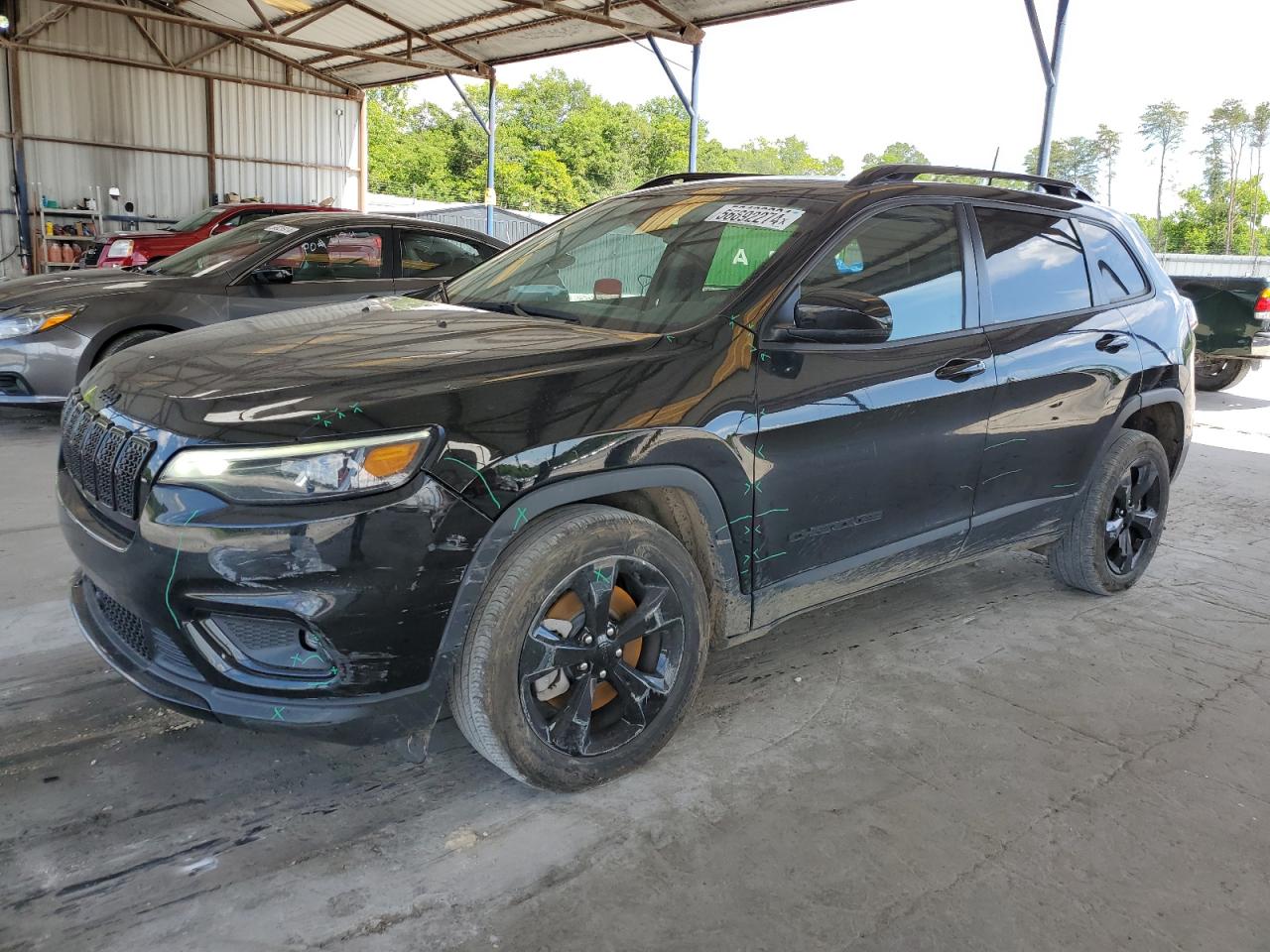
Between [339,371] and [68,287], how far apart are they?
16.8ft

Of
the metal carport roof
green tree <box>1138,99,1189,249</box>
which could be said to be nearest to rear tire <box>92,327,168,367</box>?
the metal carport roof

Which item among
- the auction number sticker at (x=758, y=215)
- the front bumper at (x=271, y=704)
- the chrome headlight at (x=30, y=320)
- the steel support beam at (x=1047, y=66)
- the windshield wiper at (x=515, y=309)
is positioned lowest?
the front bumper at (x=271, y=704)

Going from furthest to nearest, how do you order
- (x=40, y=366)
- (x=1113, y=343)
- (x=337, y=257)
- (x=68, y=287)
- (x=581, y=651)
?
1. (x=337, y=257)
2. (x=68, y=287)
3. (x=40, y=366)
4. (x=1113, y=343)
5. (x=581, y=651)

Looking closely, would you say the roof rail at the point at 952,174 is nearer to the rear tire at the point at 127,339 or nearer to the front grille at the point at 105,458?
the front grille at the point at 105,458

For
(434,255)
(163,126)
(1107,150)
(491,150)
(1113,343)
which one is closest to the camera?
(1113,343)

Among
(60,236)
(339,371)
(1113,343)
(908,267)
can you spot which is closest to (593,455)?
(339,371)

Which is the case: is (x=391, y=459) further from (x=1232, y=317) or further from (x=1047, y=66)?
(x=1232, y=317)

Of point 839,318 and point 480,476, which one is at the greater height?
→ point 839,318

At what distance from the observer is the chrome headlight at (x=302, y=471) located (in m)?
2.05

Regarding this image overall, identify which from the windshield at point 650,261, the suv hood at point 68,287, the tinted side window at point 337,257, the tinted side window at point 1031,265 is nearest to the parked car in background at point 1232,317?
the tinted side window at point 1031,265

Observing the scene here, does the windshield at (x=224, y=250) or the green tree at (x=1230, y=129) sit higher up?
the green tree at (x=1230, y=129)

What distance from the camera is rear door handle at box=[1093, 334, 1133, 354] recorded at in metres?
3.72

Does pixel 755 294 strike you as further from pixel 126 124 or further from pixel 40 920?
pixel 126 124

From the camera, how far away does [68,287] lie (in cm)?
633
